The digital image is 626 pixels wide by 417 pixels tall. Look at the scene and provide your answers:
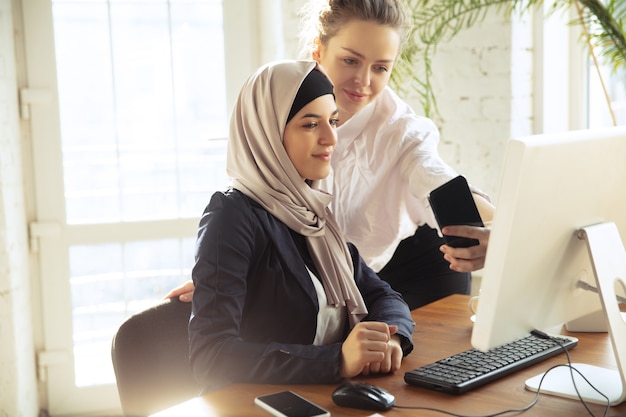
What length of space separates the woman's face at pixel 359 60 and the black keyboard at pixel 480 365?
0.75 meters

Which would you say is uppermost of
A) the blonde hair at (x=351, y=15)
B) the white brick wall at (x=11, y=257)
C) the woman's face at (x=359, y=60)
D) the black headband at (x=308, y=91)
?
the blonde hair at (x=351, y=15)

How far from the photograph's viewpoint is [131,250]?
3494mm

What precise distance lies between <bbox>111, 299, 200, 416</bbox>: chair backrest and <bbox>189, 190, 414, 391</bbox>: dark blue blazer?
0.18 metres

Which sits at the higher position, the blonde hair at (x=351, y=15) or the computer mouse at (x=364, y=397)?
the blonde hair at (x=351, y=15)

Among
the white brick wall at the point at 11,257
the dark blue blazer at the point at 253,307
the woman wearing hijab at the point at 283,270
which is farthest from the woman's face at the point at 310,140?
the white brick wall at the point at 11,257

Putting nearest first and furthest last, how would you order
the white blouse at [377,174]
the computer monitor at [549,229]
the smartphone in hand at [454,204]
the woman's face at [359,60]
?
the computer monitor at [549,229], the smartphone in hand at [454,204], the woman's face at [359,60], the white blouse at [377,174]

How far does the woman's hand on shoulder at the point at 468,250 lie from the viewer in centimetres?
161

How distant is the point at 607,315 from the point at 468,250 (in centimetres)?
42

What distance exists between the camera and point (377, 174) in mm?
2143

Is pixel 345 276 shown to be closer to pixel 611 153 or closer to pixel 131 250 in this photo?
pixel 611 153

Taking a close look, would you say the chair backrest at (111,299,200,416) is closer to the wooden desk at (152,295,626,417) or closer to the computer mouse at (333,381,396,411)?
the wooden desk at (152,295,626,417)

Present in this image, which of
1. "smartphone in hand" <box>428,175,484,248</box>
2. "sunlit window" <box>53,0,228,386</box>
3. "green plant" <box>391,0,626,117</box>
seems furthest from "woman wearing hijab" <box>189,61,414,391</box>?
"sunlit window" <box>53,0,228,386</box>

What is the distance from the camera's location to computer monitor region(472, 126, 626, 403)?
1.14 meters

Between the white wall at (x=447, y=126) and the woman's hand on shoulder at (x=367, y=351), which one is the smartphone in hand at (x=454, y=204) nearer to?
the woman's hand on shoulder at (x=367, y=351)
